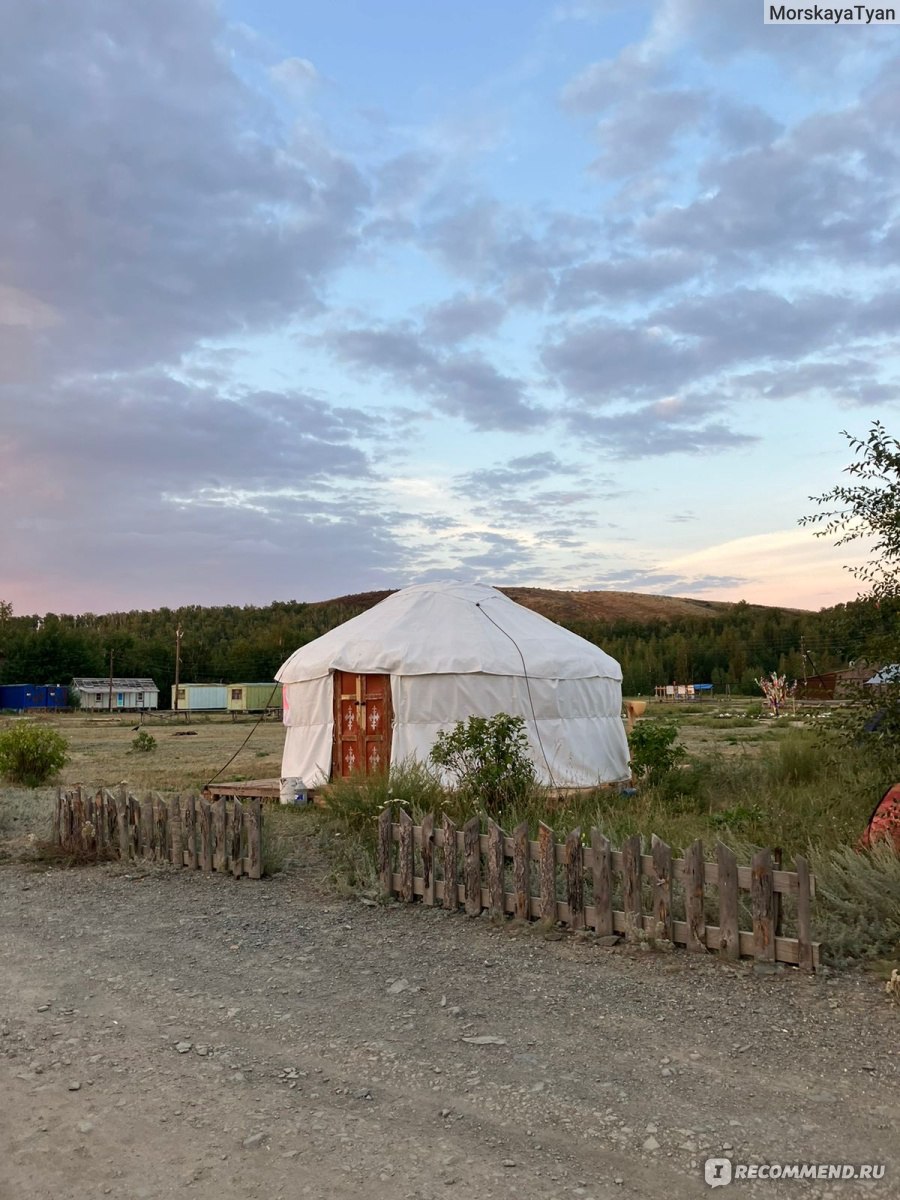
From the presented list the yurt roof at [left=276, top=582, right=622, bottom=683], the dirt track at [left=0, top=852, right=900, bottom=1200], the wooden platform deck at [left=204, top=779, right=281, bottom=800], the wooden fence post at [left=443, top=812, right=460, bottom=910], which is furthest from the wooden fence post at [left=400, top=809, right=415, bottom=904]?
the wooden platform deck at [left=204, top=779, right=281, bottom=800]

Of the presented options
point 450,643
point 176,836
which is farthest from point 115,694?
point 176,836

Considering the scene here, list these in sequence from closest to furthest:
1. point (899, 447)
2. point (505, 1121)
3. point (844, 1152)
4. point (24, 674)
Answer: point (844, 1152) < point (505, 1121) < point (899, 447) < point (24, 674)

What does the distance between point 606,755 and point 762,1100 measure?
10403 millimetres

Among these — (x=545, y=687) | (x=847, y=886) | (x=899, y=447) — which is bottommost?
(x=847, y=886)

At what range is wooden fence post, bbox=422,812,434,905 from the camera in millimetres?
6219

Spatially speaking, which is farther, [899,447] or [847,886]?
[899,447]

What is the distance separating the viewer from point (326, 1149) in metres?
2.97

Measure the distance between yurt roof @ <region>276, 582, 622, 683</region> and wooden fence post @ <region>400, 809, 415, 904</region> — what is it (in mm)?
5651

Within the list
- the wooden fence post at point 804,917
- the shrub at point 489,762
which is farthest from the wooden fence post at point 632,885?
the shrub at point 489,762

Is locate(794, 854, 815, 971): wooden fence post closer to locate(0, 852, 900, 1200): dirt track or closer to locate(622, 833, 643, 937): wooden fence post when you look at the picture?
locate(0, 852, 900, 1200): dirt track

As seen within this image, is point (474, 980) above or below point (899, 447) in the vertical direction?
below

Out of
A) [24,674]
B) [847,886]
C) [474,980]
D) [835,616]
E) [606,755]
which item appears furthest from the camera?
[24,674]

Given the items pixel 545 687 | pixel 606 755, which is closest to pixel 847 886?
pixel 545 687

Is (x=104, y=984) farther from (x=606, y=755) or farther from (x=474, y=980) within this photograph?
(x=606, y=755)
